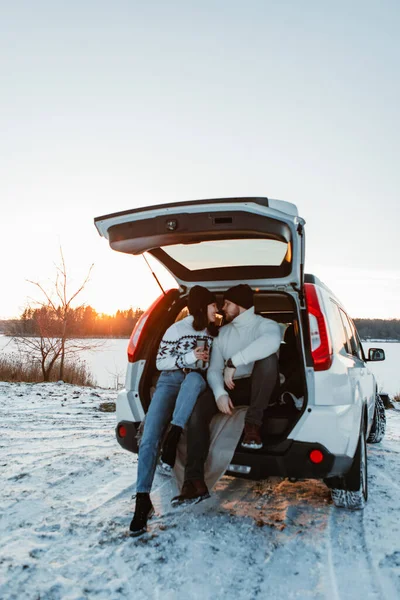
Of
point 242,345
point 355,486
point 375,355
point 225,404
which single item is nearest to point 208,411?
Result: point 225,404

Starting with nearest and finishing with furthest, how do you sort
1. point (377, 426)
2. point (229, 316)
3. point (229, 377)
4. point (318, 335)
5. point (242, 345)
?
point (318, 335), point (229, 377), point (242, 345), point (229, 316), point (377, 426)

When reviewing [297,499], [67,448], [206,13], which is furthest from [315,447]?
[206,13]

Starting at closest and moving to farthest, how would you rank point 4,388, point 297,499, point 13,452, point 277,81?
point 297,499 → point 13,452 → point 277,81 → point 4,388

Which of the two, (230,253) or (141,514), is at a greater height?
(230,253)

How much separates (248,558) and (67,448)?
302 centimetres

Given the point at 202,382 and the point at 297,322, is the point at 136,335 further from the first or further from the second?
the point at 297,322

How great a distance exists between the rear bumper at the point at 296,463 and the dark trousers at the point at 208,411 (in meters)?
0.25

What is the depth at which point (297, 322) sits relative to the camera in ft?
11.0

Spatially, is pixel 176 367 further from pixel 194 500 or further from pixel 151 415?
pixel 194 500

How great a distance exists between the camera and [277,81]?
768cm

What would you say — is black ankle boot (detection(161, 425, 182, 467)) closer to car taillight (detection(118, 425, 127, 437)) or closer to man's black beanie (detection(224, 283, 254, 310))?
car taillight (detection(118, 425, 127, 437))

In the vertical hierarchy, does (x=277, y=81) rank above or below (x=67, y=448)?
above

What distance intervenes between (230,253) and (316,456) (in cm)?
164

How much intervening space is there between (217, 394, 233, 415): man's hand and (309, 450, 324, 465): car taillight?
638 mm
